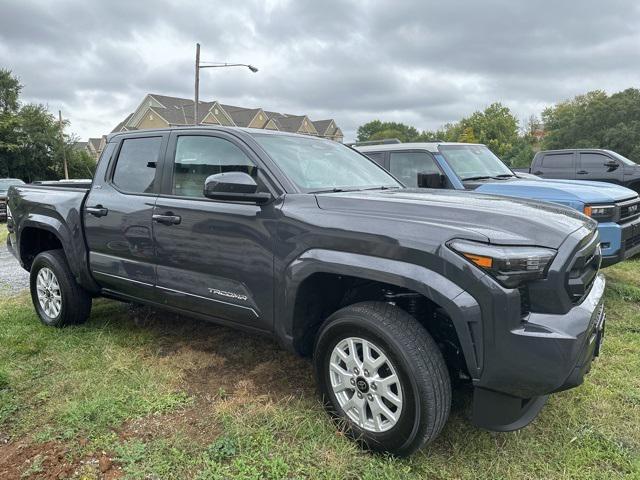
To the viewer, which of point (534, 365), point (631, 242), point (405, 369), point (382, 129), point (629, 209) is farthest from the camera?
point (382, 129)

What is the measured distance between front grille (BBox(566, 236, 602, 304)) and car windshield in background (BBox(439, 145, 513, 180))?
394cm

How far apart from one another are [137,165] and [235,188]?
1468 millimetres

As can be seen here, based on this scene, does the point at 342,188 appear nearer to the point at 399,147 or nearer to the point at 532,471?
the point at 532,471

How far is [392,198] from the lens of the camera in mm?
2805

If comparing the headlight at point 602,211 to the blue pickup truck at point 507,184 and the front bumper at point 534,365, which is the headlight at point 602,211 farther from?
the front bumper at point 534,365

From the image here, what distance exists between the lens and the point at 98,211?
399 centimetres

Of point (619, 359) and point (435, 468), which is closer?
point (435, 468)

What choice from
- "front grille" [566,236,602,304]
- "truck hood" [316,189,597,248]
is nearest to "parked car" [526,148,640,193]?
"truck hood" [316,189,597,248]

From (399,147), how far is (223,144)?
13.5ft

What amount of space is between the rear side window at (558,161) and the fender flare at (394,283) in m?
11.0

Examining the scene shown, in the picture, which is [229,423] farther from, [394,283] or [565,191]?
[565,191]

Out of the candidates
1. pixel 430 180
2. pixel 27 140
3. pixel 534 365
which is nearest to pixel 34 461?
pixel 534 365

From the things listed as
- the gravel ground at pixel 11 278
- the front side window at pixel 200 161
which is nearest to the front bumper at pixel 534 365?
the front side window at pixel 200 161

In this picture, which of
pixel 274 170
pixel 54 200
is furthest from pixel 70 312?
pixel 274 170
